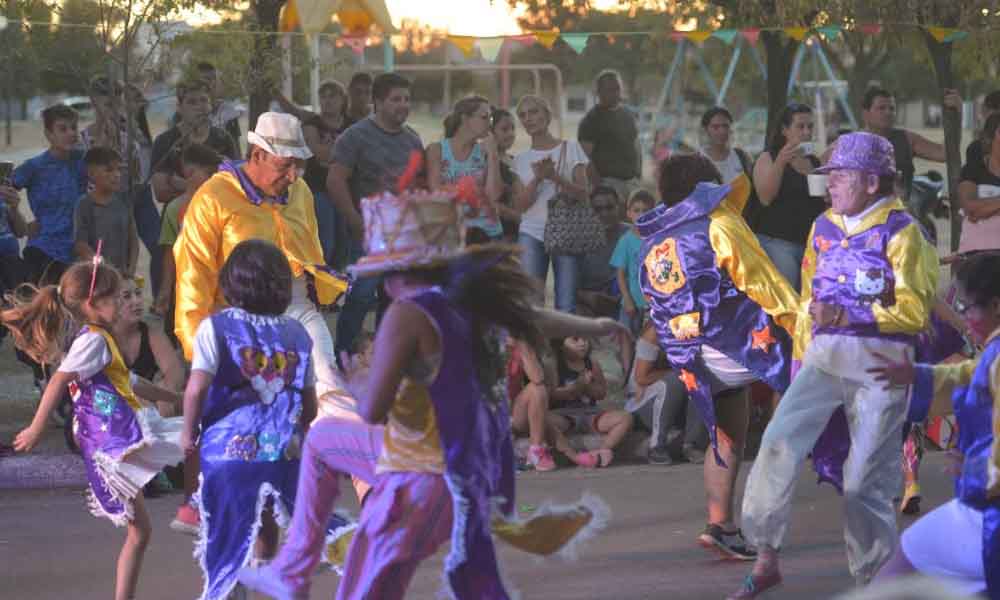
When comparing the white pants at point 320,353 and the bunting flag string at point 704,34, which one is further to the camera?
the bunting flag string at point 704,34

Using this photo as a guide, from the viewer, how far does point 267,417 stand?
18.7 ft

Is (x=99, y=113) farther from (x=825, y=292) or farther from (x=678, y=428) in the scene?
(x=825, y=292)

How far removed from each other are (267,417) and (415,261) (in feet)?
3.65

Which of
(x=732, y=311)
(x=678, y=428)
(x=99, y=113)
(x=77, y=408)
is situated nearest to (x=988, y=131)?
(x=678, y=428)

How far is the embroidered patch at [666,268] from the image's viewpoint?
7.11 m

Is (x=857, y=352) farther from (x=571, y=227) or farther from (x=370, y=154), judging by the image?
(x=571, y=227)

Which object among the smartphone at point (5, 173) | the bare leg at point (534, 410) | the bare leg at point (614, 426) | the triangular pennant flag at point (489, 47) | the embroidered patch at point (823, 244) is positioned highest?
the triangular pennant flag at point (489, 47)

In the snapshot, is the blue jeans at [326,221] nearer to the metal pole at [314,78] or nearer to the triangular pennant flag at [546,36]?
the triangular pennant flag at [546,36]

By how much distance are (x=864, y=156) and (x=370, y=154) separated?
5006mm

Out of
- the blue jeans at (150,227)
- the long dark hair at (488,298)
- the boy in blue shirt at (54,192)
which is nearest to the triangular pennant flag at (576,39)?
the blue jeans at (150,227)

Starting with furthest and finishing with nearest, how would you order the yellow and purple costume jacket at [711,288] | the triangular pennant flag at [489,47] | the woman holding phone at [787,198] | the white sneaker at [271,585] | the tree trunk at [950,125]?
the triangular pennant flag at [489,47] < the tree trunk at [950,125] < the woman holding phone at [787,198] < the yellow and purple costume jacket at [711,288] < the white sneaker at [271,585]

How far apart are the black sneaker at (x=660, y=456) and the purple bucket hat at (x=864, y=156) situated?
3466 mm

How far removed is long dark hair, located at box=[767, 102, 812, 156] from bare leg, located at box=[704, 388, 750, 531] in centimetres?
341

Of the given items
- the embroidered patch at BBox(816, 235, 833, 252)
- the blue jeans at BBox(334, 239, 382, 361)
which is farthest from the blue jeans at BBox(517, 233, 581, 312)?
the embroidered patch at BBox(816, 235, 833, 252)
